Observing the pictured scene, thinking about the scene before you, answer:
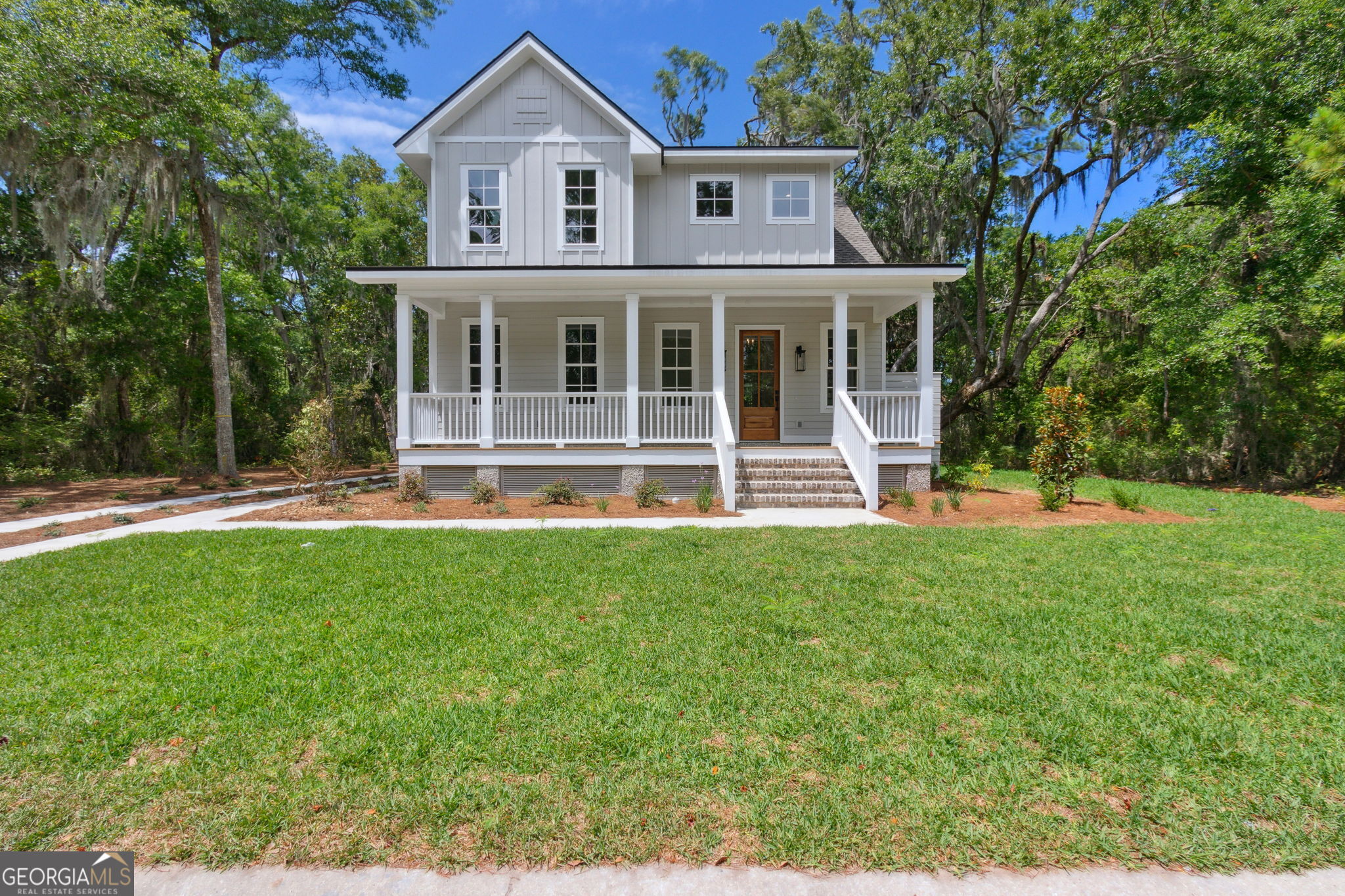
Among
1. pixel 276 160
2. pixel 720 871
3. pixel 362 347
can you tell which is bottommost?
pixel 720 871

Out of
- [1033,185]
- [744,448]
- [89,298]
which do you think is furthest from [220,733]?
[1033,185]

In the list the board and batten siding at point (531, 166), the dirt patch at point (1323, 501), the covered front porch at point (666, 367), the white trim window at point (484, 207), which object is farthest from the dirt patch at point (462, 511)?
the dirt patch at point (1323, 501)

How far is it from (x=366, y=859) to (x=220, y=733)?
4.19 feet

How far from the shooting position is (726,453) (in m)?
9.19

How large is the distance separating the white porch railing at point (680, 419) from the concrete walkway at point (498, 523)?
7.46 ft

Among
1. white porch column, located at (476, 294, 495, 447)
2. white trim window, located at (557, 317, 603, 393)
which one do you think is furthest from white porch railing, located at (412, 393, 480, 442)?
white trim window, located at (557, 317, 603, 393)

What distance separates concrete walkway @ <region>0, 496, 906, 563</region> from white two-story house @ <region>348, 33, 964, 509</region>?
896mm

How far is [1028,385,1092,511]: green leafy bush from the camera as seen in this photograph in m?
8.66

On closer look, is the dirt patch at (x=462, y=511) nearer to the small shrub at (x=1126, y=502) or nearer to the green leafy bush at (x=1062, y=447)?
the green leafy bush at (x=1062, y=447)

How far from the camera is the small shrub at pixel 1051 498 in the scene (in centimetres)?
862

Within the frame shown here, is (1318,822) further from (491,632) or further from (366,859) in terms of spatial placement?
(491,632)

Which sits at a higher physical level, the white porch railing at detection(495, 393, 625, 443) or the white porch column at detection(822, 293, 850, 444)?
the white porch column at detection(822, 293, 850, 444)

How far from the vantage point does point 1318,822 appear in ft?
6.95

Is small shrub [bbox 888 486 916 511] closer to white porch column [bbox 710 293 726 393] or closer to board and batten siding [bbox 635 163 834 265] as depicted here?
white porch column [bbox 710 293 726 393]
